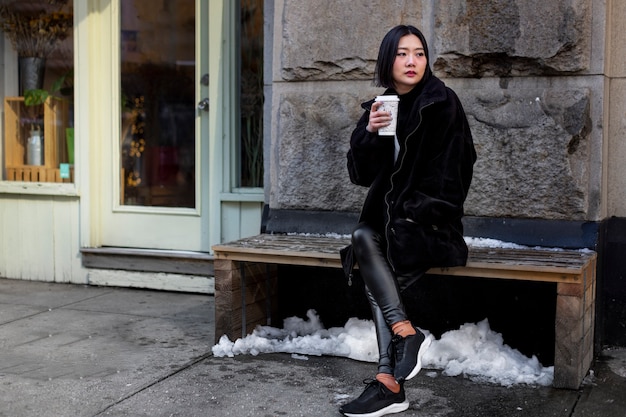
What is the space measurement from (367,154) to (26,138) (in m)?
3.79

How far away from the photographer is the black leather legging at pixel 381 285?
11.9 ft

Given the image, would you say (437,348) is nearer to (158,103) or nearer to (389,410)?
(389,410)

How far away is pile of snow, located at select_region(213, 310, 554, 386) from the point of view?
4043 millimetres

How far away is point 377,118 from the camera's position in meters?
3.57

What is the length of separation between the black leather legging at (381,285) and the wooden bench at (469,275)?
311 millimetres

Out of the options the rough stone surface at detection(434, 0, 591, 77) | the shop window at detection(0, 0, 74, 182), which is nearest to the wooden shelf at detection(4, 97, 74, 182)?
the shop window at detection(0, 0, 74, 182)

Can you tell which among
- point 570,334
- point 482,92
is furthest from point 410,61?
point 570,334

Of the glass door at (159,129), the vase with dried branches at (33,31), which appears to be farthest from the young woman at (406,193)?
the vase with dried branches at (33,31)

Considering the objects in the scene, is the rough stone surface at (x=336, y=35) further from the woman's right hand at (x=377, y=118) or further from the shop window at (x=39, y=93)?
the shop window at (x=39, y=93)

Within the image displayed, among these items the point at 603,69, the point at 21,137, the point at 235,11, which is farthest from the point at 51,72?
the point at 603,69

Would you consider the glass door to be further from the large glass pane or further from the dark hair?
the dark hair

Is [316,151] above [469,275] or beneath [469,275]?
above

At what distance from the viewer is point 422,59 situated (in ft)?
12.5

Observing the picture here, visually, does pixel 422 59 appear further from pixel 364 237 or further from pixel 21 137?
pixel 21 137
